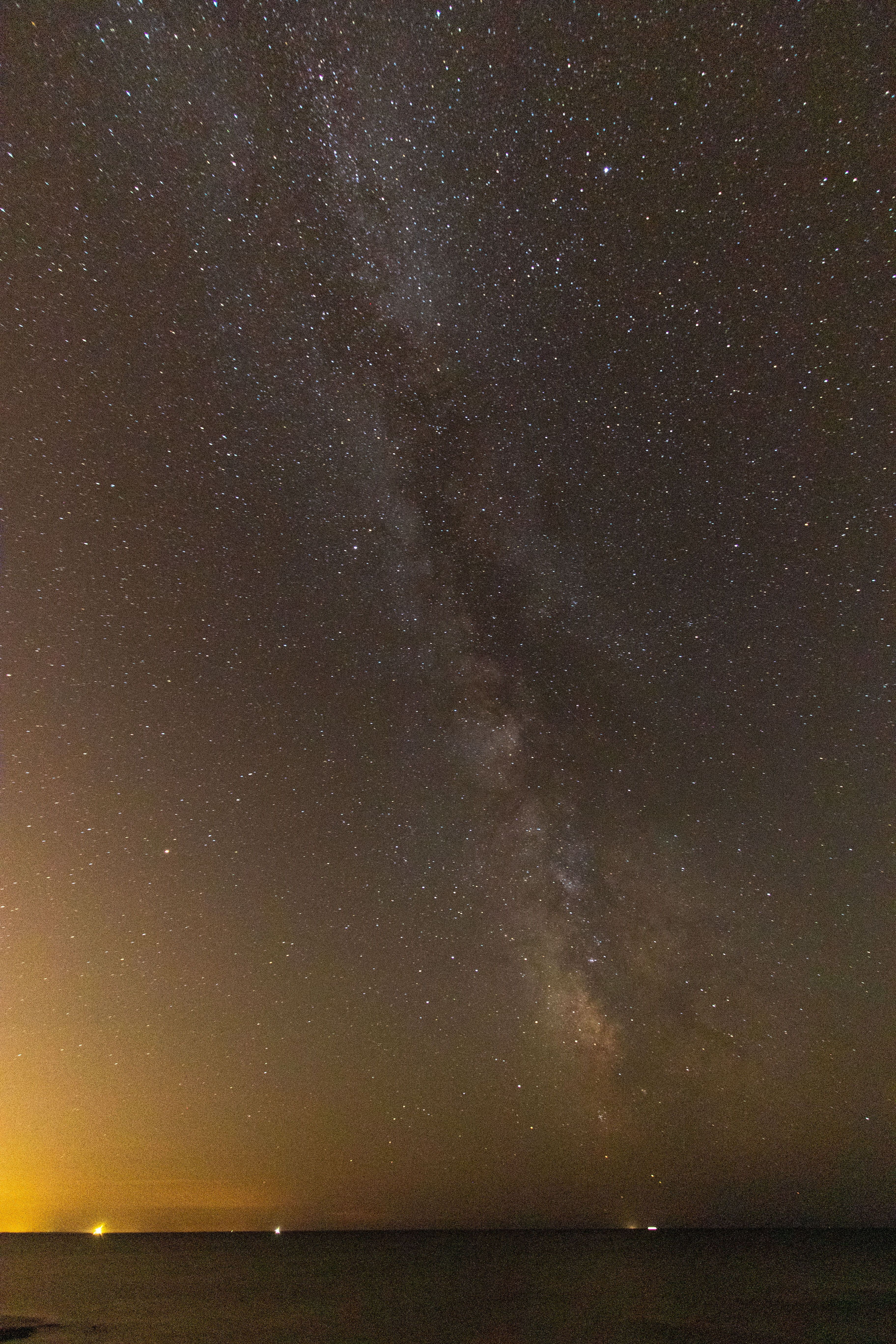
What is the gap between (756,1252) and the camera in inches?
1988

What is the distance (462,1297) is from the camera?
25.9 meters

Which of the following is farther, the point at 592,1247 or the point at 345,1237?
the point at 345,1237

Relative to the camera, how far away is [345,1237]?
91.3 metres

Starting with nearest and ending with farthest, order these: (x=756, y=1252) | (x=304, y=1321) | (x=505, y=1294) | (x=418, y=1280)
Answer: (x=304, y=1321) < (x=505, y=1294) < (x=418, y=1280) < (x=756, y=1252)

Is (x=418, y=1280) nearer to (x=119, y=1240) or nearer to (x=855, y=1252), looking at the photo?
(x=855, y=1252)

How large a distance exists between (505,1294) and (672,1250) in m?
35.7

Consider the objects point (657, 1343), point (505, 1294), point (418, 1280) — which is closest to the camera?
point (657, 1343)

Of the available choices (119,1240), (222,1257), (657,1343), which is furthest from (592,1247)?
(119,1240)

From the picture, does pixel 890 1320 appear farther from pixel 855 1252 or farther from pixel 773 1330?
pixel 855 1252

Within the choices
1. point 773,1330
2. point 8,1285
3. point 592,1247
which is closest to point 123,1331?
point 773,1330

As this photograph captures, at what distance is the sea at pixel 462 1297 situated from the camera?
1852cm

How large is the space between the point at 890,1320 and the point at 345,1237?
89.2 meters

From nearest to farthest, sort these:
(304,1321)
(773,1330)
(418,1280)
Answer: (773,1330), (304,1321), (418,1280)

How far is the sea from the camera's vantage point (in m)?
18.5
